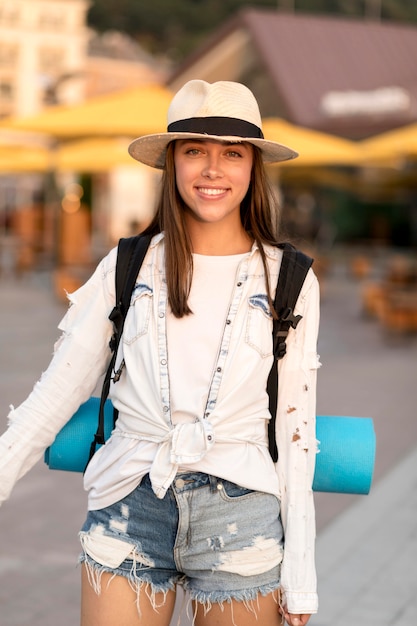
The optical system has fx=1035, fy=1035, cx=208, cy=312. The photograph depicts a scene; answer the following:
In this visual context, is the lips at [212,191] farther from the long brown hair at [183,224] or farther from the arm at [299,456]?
the arm at [299,456]

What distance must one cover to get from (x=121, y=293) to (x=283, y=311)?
37 cm

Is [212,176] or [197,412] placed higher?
[212,176]

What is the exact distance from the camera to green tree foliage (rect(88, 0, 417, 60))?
4253 cm

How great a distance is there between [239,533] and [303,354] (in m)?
0.41

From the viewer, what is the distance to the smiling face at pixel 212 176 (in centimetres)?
232

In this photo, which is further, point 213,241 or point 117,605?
→ point 213,241

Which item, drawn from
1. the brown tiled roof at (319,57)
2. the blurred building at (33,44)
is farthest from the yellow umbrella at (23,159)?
the blurred building at (33,44)

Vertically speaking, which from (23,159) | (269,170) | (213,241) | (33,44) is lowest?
(23,159)

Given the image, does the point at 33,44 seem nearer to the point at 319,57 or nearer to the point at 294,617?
the point at 319,57

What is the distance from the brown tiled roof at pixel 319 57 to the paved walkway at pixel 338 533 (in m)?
11.7

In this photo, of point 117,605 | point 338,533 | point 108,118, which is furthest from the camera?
point 108,118

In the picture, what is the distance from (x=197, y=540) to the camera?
218 centimetres

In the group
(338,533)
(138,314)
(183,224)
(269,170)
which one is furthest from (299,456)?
(269,170)

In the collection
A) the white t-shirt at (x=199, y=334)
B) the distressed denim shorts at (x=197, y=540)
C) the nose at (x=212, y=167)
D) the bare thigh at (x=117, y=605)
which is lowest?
the bare thigh at (x=117, y=605)
